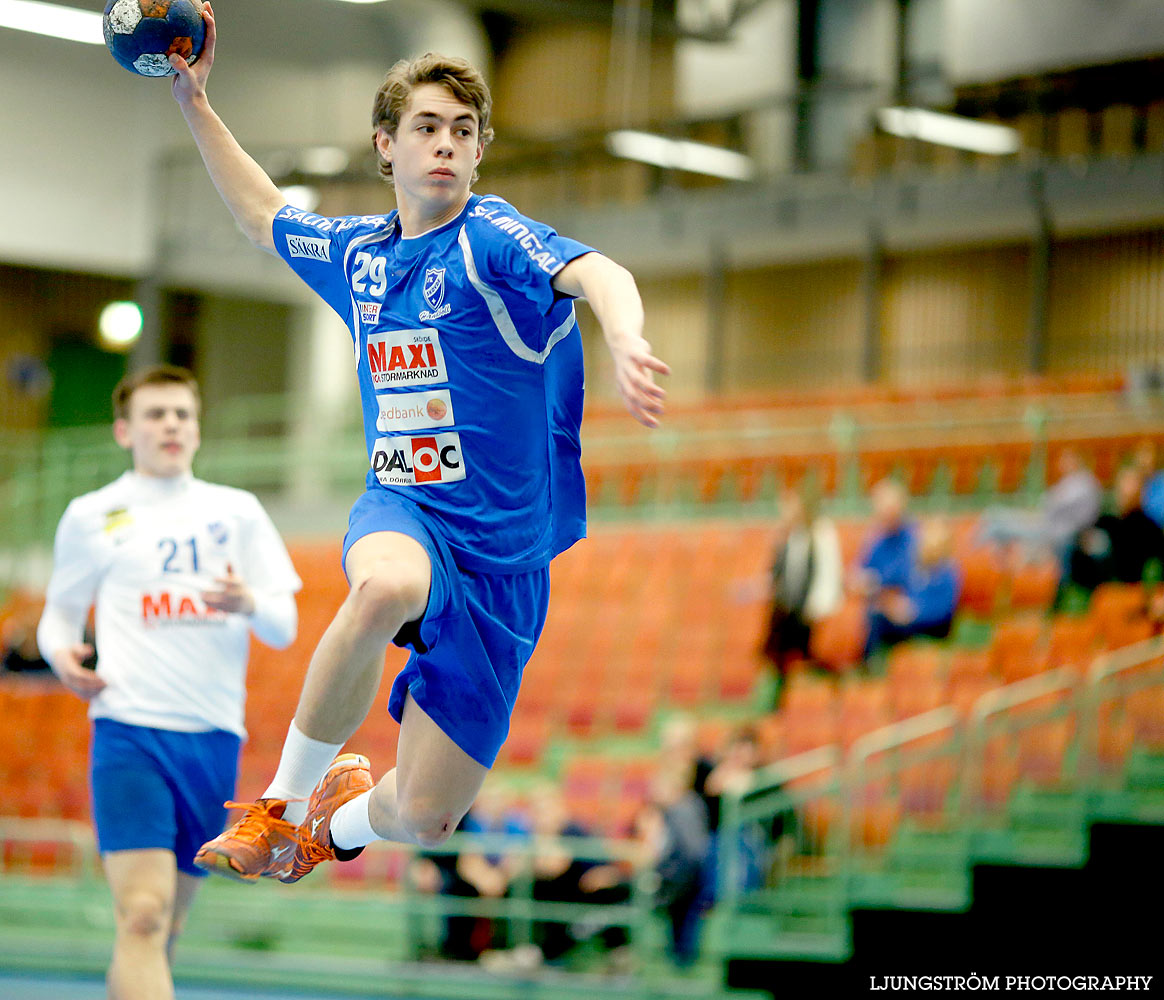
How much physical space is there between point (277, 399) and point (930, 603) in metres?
15.6

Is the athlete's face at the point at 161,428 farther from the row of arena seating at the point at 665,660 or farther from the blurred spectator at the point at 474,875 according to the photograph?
the row of arena seating at the point at 665,660

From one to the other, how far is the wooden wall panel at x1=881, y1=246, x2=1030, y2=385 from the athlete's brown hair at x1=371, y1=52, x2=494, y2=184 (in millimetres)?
17881

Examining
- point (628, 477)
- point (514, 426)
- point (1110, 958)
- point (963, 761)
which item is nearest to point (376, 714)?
point (628, 477)

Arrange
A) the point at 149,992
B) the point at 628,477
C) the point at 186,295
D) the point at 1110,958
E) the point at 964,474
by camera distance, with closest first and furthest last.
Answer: the point at 149,992
the point at 1110,958
the point at 964,474
the point at 628,477
the point at 186,295

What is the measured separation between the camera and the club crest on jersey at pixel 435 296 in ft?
12.8

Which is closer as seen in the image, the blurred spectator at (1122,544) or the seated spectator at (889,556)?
the blurred spectator at (1122,544)

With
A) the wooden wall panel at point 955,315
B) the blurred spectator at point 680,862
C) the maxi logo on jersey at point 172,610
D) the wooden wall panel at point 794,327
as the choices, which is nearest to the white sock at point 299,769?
the maxi logo on jersey at point 172,610

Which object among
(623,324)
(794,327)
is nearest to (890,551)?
(623,324)

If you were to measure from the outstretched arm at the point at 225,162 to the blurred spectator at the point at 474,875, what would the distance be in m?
5.59

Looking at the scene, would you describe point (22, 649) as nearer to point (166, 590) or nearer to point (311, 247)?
point (166, 590)

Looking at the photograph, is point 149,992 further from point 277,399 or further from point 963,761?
point 277,399

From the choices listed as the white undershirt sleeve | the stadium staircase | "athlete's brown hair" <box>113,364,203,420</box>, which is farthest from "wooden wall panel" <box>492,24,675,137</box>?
the white undershirt sleeve

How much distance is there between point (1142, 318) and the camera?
20.1 m

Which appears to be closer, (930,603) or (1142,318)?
(930,603)
